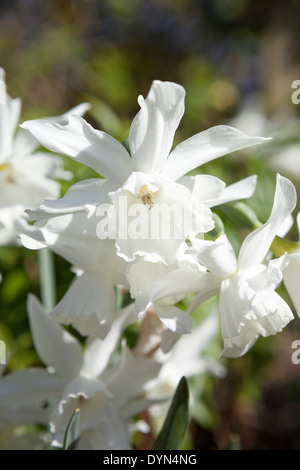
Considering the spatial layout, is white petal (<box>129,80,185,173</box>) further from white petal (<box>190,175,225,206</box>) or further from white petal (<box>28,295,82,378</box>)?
white petal (<box>28,295,82,378</box>)

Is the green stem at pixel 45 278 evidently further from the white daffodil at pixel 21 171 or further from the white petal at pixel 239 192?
the white petal at pixel 239 192

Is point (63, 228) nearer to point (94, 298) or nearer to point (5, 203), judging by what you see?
point (94, 298)

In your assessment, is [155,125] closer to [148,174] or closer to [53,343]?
[148,174]

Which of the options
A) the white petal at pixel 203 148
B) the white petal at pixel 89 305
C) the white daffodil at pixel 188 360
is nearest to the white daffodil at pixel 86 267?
the white petal at pixel 89 305

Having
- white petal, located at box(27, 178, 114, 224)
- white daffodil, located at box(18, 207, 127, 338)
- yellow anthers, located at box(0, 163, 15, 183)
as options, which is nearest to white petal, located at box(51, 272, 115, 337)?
white daffodil, located at box(18, 207, 127, 338)
